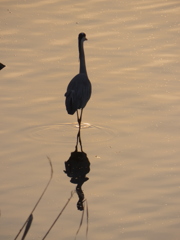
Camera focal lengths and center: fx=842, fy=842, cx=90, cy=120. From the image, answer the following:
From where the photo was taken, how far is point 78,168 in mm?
11039

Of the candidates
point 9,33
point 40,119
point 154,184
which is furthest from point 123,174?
point 9,33

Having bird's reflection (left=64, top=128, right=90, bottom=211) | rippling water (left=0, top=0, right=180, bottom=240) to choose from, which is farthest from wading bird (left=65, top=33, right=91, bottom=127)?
bird's reflection (left=64, top=128, right=90, bottom=211)

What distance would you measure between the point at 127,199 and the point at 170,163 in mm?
1199

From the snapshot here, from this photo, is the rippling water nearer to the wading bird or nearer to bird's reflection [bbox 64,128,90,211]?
bird's reflection [bbox 64,128,90,211]

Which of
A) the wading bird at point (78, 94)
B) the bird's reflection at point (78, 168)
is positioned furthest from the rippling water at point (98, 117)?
the wading bird at point (78, 94)

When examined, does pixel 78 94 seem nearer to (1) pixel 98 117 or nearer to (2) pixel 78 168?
(1) pixel 98 117

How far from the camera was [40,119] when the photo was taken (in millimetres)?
12523

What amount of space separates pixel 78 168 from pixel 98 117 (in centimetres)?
168

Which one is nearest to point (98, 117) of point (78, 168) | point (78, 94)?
point (78, 94)

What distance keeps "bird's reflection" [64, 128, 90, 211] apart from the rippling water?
76 mm

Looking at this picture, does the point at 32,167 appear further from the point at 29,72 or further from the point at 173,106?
the point at 29,72

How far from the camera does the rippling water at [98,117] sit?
9.59 m

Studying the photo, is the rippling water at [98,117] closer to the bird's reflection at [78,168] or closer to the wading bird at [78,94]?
the bird's reflection at [78,168]

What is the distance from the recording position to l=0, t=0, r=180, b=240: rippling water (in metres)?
9.59
